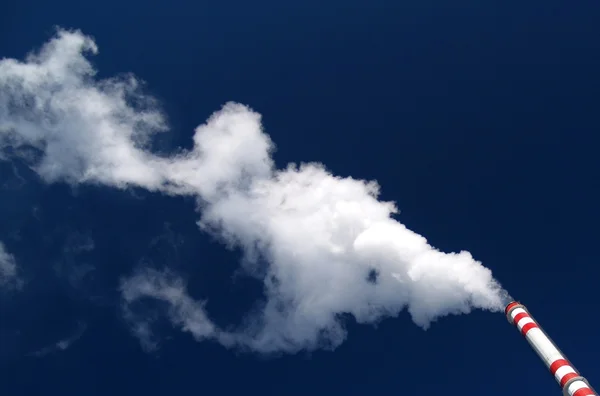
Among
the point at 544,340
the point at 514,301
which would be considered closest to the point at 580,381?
the point at 544,340

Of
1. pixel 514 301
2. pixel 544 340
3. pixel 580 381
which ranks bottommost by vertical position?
pixel 580 381

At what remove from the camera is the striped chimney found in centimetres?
9794

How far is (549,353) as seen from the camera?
105 meters

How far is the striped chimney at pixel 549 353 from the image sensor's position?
97.9 meters

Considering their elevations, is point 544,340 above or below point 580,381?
above

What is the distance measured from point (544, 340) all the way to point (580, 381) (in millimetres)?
11237

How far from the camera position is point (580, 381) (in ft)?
323

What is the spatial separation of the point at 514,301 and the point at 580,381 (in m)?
22.0

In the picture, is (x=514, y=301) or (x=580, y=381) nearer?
(x=580, y=381)

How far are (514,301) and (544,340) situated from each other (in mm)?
10977

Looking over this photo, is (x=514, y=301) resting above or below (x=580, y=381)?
above

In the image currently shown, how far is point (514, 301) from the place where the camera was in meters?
113

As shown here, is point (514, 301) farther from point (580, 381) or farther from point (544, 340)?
point (580, 381)
